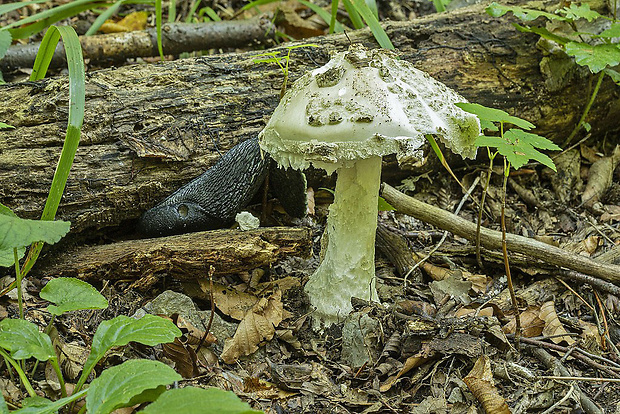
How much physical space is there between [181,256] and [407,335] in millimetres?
1341

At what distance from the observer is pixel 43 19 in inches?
200

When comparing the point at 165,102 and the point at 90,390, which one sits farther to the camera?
the point at 165,102

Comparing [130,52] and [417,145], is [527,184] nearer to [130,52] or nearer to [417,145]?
[417,145]

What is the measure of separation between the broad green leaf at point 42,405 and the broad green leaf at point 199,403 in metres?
0.40

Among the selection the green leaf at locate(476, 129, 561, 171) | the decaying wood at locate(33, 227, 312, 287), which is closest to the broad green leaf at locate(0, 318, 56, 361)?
the decaying wood at locate(33, 227, 312, 287)

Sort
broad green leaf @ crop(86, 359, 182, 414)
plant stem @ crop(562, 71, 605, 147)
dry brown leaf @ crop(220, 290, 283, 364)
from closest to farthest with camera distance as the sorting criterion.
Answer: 1. broad green leaf @ crop(86, 359, 182, 414)
2. dry brown leaf @ crop(220, 290, 283, 364)
3. plant stem @ crop(562, 71, 605, 147)

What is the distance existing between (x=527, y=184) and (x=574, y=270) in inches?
50.4

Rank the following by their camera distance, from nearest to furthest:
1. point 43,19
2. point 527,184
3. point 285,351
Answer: point 285,351, point 527,184, point 43,19

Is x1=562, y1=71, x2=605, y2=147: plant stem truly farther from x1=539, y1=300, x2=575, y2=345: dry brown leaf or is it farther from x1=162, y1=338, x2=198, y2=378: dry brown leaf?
→ x1=162, y1=338, x2=198, y2=378: dry brown leaf

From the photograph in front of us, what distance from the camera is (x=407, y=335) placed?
269cm

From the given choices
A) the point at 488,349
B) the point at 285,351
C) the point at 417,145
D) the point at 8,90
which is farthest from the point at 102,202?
the point at 488,349

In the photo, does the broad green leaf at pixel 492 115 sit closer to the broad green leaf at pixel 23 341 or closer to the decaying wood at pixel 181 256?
the decaying wood at pixel 181 256

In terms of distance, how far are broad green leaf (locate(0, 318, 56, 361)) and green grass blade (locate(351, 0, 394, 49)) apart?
9.98 ft

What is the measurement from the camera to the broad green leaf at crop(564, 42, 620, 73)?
3.57 metres
